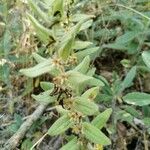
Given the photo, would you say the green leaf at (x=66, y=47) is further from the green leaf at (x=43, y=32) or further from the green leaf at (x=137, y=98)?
the green leaf at (x=137, y=98)

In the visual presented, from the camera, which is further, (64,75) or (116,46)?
(116,46)

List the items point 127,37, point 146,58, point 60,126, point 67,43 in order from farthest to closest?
point 127,37
point 146,58
point 60,126
point 67,43

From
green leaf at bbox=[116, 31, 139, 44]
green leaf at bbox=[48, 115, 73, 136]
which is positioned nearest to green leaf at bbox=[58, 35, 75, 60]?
green leaf at bbox=[48, 115, 73, 136]

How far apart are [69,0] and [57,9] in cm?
15

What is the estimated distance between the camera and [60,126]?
4.20 feet

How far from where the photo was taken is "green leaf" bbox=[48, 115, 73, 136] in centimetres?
128

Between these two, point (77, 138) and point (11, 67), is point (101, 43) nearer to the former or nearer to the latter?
point (11, 67)

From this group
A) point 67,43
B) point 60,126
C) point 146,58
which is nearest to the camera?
point 67,43

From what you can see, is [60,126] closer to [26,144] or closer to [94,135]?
[94,135]

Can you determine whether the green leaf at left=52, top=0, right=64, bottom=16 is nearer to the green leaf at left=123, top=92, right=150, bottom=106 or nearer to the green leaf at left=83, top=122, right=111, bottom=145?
the green leaf at left=83, top=122, right=111, bottom=145

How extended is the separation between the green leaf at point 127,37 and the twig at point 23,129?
452 mm

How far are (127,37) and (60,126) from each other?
0.68 metres

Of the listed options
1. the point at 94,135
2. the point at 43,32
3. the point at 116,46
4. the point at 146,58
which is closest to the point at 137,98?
the point at 146,58

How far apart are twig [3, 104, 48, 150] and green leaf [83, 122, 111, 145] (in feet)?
0.97
